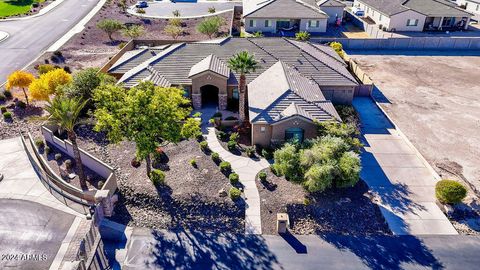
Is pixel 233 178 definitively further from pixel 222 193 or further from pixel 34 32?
pixel 34 32

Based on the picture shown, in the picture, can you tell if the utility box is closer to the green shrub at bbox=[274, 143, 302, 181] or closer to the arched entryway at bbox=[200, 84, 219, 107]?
the green shrub at bbox=[274, 143, 302, 181]

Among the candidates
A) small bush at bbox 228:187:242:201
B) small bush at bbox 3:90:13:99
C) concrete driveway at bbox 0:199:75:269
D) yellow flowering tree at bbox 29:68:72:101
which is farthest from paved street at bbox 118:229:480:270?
small bush at bbox 3:90:13:99

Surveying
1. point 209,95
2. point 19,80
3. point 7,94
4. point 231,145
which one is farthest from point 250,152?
point 7,94

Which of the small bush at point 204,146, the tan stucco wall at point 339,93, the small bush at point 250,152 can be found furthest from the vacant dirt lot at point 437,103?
the small bush at point 204,146

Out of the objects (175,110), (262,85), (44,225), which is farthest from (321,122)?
(44,225)

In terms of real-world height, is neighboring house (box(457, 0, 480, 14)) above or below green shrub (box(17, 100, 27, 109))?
above

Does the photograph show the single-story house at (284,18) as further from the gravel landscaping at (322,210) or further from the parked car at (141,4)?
the gravel landscaping at (322,210)
